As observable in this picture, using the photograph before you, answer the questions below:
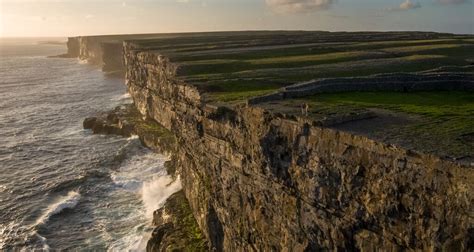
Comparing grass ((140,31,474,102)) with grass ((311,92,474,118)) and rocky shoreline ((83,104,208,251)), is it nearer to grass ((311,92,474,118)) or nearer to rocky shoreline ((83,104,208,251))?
grass ((311,92,474,118))

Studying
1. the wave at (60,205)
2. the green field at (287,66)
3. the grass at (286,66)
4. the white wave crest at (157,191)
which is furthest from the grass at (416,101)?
the wave at (60,205)

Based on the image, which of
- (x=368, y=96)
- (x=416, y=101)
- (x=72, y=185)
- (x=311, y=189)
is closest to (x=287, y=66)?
(x=368, y=96)

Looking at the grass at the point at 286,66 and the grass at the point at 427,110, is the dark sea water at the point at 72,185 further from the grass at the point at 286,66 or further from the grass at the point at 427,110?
the grass at the point at 427,110

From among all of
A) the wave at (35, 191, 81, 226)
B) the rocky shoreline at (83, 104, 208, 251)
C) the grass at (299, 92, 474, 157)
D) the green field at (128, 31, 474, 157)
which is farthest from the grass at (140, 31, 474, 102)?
the wave at (35, 191, 81, 226)

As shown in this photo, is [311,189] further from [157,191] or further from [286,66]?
[286,66]

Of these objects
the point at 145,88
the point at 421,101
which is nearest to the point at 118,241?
the point at 421,101
